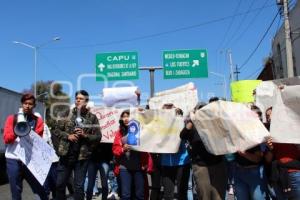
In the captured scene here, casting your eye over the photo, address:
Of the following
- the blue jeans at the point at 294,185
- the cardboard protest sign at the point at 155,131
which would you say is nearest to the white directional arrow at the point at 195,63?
the cardboard protest sign at the point at 155,131

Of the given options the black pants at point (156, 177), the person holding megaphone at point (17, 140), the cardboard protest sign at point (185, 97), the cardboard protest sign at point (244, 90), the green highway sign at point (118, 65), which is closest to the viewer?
the person holding megaphone at point (17, 140)

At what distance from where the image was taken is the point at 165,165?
7.98 m

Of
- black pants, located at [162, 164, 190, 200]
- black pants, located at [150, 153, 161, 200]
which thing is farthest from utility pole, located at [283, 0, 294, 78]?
black pants, located at [162, 164, 190, 200]

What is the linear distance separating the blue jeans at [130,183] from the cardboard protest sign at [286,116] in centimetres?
252

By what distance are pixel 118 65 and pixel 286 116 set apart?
15.5 meters

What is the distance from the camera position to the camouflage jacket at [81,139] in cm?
714

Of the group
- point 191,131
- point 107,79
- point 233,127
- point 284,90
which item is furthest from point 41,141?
point 107,79

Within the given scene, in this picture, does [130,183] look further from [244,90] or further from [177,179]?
[244,90]

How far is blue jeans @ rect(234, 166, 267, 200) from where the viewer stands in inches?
244

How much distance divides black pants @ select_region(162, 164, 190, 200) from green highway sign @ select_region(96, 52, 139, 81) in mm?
13088

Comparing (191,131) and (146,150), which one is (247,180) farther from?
(146,150)

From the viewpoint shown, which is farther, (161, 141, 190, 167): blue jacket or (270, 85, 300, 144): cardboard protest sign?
(161, 141, 190, 167): blue jacket

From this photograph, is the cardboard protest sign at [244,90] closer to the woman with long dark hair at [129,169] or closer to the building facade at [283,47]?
the woman with long dark hair at [129,169]

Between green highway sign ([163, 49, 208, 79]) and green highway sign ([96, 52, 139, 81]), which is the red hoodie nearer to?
green highway sign ([163, 49, 208, 79])
